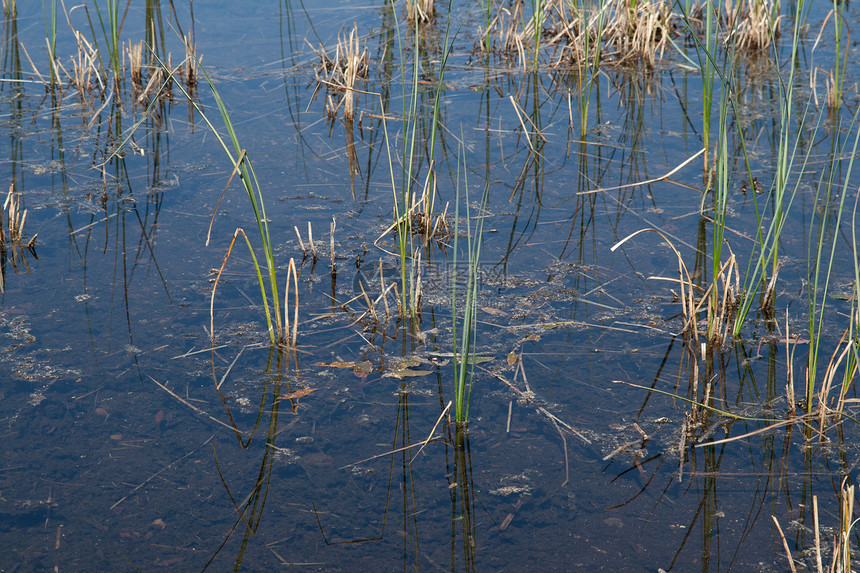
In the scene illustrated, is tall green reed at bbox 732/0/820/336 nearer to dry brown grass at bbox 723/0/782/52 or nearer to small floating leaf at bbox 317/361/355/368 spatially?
small floating leaf at bbox 317/361/355/368

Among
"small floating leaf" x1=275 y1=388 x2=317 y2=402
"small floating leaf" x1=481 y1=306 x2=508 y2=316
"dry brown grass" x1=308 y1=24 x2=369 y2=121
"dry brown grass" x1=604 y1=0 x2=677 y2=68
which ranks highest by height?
"dry brown grass" x1=604 y1=0 x2=677 y2=68

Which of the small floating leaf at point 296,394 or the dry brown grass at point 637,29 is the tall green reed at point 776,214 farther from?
the dry brown grass at point 637,29

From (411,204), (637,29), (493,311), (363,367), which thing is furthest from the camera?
(637,29)

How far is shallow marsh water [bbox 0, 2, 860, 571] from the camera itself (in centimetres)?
217

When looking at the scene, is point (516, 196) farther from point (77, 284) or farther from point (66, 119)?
point (66, 119)

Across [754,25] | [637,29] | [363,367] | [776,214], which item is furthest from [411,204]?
[754,25]

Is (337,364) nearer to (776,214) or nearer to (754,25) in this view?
(776,214)

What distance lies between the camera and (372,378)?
110 inches

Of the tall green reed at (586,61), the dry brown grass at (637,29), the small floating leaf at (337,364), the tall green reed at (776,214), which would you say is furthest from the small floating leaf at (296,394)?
the dry brown grass at (637,29)

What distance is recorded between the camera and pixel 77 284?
10.8ft

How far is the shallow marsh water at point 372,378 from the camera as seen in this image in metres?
2.17

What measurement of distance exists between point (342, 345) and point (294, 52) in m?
3.63

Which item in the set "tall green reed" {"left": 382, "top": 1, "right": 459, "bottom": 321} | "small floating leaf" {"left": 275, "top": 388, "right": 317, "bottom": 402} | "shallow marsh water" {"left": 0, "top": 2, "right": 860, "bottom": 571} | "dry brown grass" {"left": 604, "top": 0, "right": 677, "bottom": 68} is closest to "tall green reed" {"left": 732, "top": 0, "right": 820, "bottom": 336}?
"shallow marsh water" {"left": 0, "top": 2, "right": 860, "bottom": 571}

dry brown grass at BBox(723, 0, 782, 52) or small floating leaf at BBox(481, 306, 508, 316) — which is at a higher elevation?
dry brown grass at BBox(723, 0, 782, 52)
